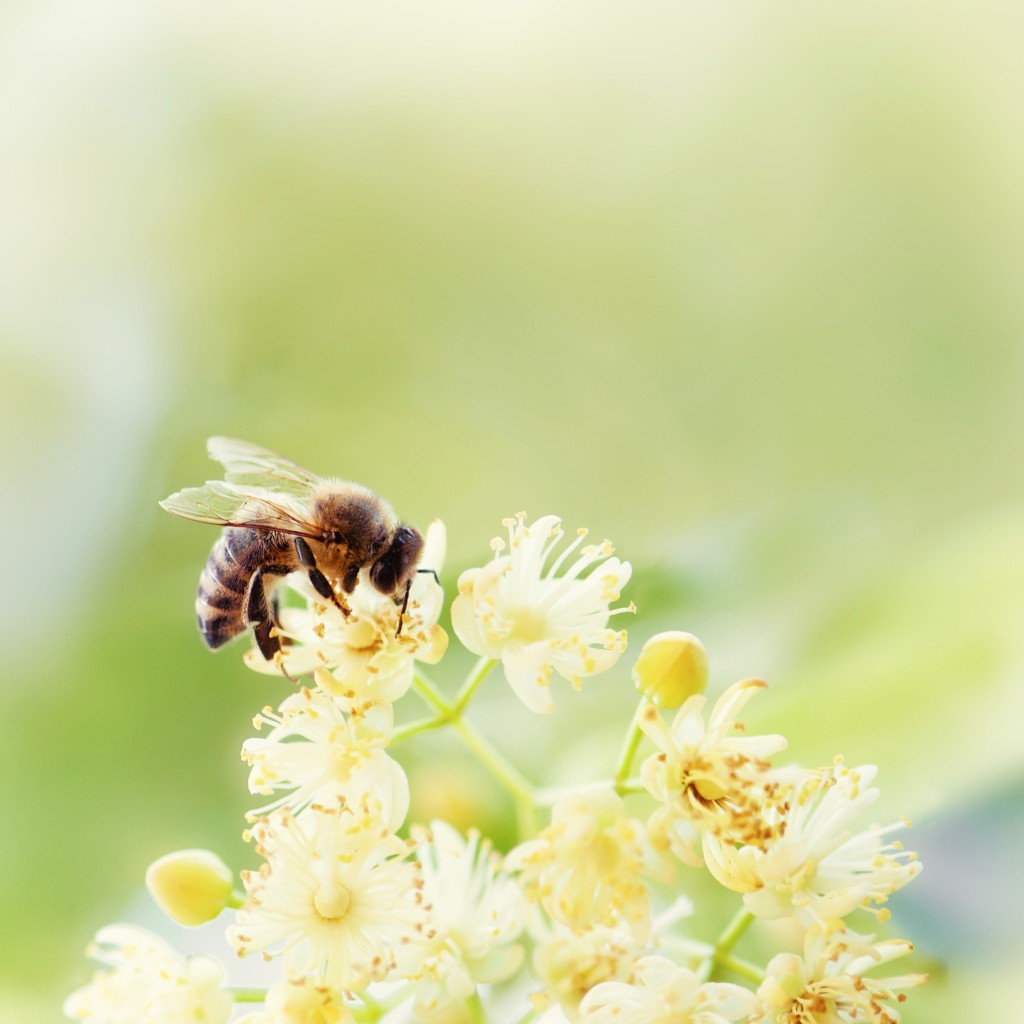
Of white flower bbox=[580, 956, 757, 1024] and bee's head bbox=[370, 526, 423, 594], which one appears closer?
white flower bbox=[580, 956, 757, 1024]

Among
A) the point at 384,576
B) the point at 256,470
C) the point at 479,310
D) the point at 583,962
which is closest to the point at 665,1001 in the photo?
the point at 583,962

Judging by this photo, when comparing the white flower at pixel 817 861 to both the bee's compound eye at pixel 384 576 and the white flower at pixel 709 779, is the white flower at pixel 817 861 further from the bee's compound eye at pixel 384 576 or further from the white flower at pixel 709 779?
the bee's compound eye at pixel 384 576

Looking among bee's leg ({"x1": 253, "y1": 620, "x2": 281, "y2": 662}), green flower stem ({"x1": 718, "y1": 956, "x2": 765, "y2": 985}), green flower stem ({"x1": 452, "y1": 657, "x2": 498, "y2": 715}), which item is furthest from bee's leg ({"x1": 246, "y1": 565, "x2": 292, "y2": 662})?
green flower stem ({"x1": 718, "y1": 956, "x2": 765, "y2": 985})

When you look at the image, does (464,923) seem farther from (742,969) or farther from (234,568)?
(234,568)

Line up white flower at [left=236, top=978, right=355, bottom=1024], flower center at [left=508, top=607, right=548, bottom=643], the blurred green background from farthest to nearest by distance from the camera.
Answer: the blurred green background
flower center at [left=508, top=607, right=548, bottom=643]
white flower at [left=236, top=978, right=355, bottom=1024]

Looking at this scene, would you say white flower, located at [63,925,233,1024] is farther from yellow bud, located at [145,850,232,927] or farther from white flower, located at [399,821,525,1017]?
white flower, located at [399,821,525,1017]

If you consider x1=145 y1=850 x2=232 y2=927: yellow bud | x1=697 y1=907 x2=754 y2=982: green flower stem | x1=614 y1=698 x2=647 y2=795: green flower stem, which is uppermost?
x1=145 y1=850 x2=232 y2=927: yellow bud

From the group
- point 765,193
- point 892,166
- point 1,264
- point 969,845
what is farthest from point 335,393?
point 969,845

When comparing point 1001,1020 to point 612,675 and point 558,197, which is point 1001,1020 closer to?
point 612,675
